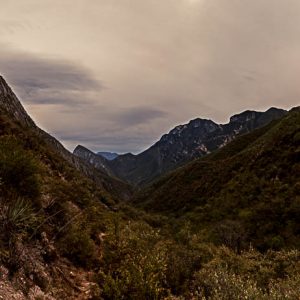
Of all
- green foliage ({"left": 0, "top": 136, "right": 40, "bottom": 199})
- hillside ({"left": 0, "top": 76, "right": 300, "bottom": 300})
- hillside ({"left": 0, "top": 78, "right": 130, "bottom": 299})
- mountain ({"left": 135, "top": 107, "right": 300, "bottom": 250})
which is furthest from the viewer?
mountain ({"left": 135, "top": 107, "right": 300, "bottom": 250})

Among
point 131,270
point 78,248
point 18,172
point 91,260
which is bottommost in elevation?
point 91,260

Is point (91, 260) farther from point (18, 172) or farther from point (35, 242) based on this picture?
point (18, 172)

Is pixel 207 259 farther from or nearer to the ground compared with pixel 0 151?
nearer to the ground

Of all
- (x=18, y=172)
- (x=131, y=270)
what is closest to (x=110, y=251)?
(x=131, y=270)

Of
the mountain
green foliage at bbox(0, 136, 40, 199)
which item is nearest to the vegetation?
green foliage at bbox(0, 136, 40, 199)

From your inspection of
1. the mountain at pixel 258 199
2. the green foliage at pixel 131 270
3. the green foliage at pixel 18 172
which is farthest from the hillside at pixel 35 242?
the mountain at pixel 258 199

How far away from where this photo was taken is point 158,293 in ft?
32.4

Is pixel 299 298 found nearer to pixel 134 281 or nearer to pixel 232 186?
pixel 134 281

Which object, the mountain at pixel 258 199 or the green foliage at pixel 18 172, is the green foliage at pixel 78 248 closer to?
the green foliage at pixel 18 172

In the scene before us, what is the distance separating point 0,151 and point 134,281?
6059 millimetres

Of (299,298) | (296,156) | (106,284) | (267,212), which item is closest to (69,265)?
(106,284)

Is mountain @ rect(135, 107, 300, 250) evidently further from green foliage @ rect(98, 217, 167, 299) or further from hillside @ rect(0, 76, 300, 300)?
green foliage @ rect(98, 217, 167, 299)

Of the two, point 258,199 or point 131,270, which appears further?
point 258,199

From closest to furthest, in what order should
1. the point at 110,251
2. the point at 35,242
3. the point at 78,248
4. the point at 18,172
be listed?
1. the point at 35,242
2. the point at 18,172
3. the point at 78,248
4. the point at 110,251
